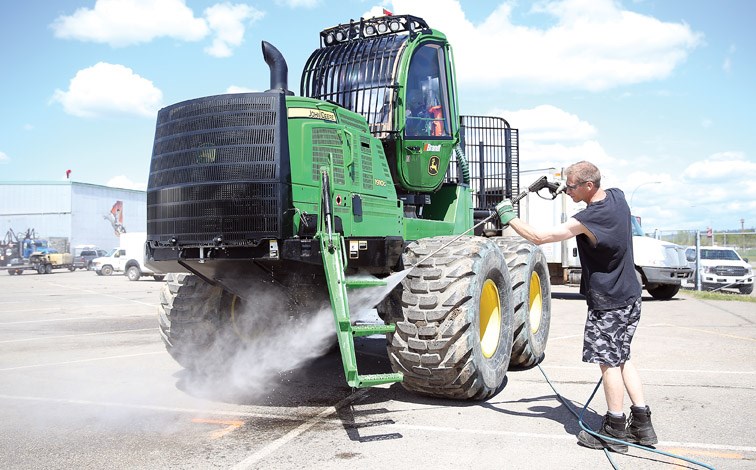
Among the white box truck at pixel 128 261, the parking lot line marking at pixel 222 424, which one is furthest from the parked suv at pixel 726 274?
the white box truck at pixel 128 261

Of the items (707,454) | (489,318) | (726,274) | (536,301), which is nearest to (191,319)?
(489,318)

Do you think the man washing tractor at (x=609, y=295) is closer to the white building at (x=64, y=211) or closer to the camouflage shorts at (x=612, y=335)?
the camouflage shorts at (x=612, y=335)

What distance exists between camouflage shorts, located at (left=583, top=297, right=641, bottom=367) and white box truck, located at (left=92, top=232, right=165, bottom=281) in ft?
85.4

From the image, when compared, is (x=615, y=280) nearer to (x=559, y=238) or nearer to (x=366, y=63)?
(x=559, y=238)

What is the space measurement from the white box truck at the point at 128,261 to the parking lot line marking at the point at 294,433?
24.0 metres

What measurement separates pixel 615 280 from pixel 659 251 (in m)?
12.9

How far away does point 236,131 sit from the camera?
5.66m

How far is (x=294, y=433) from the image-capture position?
5121 mm

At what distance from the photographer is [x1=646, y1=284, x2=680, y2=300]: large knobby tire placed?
17219mm

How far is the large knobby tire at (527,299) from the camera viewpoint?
24.1 feet

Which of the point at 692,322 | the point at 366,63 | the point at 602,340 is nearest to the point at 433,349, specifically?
the point at 602,340

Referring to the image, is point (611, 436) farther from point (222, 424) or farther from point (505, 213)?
point (222, 424)

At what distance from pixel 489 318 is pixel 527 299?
1026 mm

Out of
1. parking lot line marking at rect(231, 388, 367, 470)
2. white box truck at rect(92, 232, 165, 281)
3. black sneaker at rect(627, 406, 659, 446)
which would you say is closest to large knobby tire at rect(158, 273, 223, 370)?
parking lot line marking at rect(231, 388, 367, 470)
